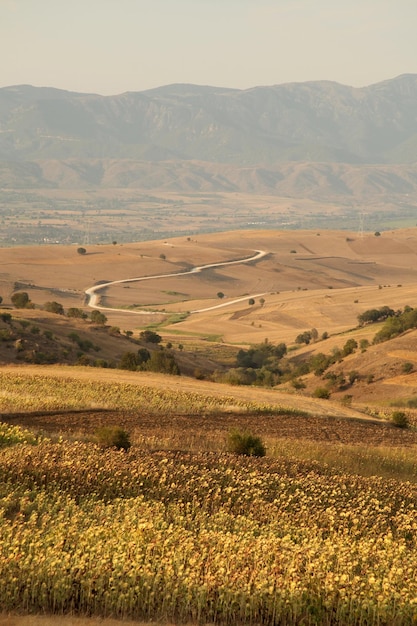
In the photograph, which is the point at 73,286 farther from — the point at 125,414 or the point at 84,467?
the point at 84,467

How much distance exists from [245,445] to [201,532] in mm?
11737

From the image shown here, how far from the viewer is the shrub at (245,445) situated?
94.1ft

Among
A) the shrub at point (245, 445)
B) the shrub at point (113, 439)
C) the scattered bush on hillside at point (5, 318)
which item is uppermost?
the shrub at point (113, 439)

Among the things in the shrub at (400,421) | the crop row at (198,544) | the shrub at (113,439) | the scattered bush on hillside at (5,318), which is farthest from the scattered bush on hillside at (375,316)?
the crop row at (198,544)

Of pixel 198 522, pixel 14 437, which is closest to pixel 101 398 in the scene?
pixel 14 437

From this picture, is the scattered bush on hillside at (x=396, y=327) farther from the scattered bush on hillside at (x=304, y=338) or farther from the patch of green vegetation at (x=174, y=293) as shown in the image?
the patch of green vegetation at (x=174, y=293)

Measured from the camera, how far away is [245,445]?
28734 millimetres

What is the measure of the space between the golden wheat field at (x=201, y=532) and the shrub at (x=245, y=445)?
0.72m

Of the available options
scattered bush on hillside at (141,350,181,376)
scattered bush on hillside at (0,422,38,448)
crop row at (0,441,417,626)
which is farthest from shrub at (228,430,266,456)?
scattered bush on hillside at (141,350,181,376)

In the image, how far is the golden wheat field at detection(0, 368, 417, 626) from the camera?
47.3 ft

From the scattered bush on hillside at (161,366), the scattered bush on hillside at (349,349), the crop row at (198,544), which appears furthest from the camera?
the scattered bush on hillside at (349,349)

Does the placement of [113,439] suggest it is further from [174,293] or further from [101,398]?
[174,293]

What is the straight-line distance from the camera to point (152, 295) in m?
191

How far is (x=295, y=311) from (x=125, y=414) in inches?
4907
